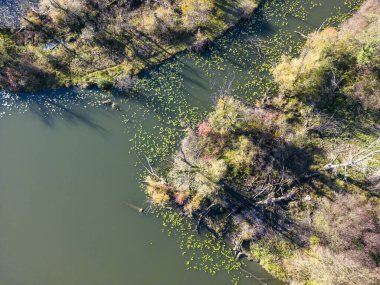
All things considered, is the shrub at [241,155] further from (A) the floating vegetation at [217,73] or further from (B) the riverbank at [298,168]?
(A) the floating vegetation at [217,73]

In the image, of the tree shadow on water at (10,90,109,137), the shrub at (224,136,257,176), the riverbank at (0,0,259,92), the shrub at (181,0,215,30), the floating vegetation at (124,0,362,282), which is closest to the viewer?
the shrub at (224,136,257,176)

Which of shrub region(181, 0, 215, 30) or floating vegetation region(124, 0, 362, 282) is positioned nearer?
floating vegetation region(124, 0, 362, 282)

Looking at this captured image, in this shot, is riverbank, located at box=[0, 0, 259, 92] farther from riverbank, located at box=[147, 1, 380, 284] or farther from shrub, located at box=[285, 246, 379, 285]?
shrub, located at box=[285, 246, 379, 285]

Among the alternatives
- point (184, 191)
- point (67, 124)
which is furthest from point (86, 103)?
point (184, 191)

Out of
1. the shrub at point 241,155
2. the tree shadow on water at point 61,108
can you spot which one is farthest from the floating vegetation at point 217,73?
the shrub at point 241,155

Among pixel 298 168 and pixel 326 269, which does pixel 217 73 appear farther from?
pixel 326 269

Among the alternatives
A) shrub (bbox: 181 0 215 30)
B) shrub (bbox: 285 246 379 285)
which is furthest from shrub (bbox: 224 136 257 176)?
shrub (bbox: 181 0 215 30)
